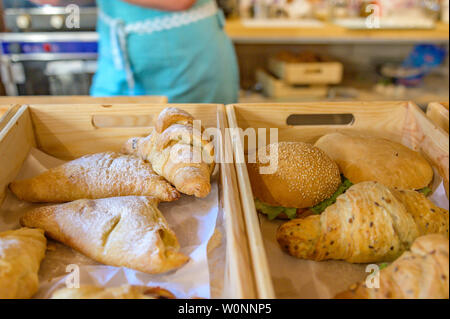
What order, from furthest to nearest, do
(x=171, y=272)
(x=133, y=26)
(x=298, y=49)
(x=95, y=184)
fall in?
1. (x=298, y=49)
2. (x=133, y=26)
3. (x=95, y=184)
4. (x=171, y=272)

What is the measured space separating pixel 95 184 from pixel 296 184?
1.63 feet

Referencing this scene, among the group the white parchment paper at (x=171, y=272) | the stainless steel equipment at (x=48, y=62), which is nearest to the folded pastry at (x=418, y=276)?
the white parchment paper at (x=171, y=272)

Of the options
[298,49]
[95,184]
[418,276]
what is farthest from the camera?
[298,49]

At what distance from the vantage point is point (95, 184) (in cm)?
93

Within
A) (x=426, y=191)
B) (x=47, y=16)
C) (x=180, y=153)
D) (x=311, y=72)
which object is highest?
(x=47, y=16)

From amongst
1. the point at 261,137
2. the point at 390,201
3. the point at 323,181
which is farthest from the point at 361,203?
the point at 261,137

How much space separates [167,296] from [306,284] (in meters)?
0.29

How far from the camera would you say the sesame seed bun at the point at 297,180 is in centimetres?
95

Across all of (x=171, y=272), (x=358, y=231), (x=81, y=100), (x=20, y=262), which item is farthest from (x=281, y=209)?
(x=81, y=100)

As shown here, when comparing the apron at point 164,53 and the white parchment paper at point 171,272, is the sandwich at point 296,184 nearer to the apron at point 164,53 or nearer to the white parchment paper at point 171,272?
the white parchment paper at point 171,272

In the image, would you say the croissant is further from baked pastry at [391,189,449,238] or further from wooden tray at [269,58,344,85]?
wooden tray at [269,58,344,85]

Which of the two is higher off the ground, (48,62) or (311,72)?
(48,62)

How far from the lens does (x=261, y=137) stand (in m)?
1.16

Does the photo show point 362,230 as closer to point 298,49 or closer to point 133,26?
point 133,26
